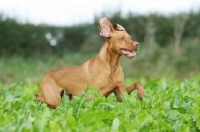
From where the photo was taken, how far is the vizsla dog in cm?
581

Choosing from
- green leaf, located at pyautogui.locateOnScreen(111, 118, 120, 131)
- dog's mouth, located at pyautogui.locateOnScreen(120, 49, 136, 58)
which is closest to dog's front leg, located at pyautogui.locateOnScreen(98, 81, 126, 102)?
dog's mouth, located at pyautogui.locateOnScreen(120, 49, 136, 58)

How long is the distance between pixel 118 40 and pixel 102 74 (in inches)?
18.9

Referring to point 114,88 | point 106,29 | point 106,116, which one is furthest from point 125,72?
point 106,116

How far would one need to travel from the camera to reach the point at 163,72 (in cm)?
1720

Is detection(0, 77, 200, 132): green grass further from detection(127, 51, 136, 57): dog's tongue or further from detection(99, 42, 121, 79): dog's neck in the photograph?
detection(99, 42, 121, 79): dog's neck

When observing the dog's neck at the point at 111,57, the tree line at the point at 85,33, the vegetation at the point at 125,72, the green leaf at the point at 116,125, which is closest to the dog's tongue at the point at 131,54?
the dog's neck at the point at 111,57

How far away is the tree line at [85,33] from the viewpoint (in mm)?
25703

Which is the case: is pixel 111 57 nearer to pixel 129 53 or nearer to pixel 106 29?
pixel 129 53

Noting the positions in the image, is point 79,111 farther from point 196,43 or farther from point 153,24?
point 153,24

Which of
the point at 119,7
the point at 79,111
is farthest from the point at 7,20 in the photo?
the point at 79,111

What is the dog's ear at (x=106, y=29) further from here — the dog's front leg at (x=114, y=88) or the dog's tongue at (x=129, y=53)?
the dog's front leg at (x=114, y=88)

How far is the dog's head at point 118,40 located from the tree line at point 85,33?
63.4 ft

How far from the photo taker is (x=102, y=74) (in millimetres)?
5848

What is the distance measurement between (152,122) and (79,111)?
2.30 feet
